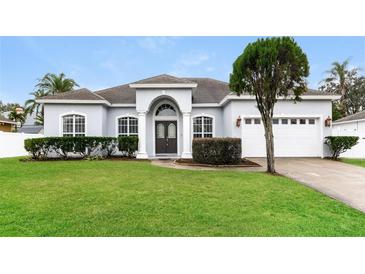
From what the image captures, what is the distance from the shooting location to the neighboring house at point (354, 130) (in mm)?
17406

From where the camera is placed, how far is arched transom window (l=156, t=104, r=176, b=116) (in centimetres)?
1739

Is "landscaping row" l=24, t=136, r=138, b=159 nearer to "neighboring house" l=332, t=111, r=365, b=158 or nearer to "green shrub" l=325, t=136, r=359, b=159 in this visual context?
"green shrub" l=325, t=136, r=359, b=159

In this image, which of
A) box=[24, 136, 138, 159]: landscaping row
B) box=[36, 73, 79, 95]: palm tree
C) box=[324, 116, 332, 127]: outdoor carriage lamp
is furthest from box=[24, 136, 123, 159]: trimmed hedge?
box=[36, 73, 79, 95]: palm tree

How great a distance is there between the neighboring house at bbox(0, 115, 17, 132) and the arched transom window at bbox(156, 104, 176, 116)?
23534mm

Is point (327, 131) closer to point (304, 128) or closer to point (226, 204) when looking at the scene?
point (304, 128)

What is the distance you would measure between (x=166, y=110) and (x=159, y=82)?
2.30 m

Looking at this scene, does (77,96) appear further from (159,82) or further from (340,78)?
(340,78)

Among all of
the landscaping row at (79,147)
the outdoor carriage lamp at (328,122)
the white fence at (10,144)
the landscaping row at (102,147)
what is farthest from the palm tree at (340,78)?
the white fence at (10,144)

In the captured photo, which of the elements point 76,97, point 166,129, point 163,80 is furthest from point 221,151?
point 76,97

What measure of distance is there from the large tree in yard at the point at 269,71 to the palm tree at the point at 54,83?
27989mm

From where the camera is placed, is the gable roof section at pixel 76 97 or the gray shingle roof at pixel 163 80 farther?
the gable roof section at pixel 76 97

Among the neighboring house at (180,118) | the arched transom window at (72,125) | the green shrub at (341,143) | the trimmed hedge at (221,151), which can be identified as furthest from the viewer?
the arched transom window at (72,125)

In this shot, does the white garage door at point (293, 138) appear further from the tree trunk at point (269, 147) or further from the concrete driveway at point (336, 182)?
the tree trunk at point (269, 147)

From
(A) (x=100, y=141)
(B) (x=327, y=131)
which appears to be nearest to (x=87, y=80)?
(A) (x=100, y=141)
